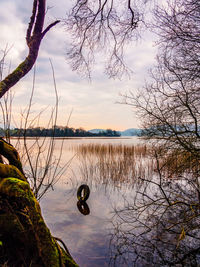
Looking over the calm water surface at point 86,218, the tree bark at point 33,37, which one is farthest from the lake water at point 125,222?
the tree bark at point 33,37

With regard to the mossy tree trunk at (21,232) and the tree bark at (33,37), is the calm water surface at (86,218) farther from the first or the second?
the mossy tree trunk at (21,232)

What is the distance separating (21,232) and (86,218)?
4062 millimetres

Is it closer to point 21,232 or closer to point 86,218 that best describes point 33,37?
point 21,232

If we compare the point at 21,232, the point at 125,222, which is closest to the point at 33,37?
the point at 21,232

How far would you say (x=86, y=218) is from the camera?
5.19m

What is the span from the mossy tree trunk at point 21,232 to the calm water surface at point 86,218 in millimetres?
1933

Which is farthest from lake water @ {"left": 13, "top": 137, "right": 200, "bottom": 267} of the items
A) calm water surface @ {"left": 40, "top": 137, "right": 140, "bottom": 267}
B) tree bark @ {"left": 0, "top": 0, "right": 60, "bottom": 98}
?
tree bark @ {"left": 0, "top": 0, "right": 60, "bottom": 98}

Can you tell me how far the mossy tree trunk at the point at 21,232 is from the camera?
4.76ft

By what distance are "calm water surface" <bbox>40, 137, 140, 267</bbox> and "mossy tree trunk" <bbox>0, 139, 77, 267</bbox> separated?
1.93 meters

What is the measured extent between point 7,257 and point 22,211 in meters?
0.37

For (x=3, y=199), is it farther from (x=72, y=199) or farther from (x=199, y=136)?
(x=72, y=199)

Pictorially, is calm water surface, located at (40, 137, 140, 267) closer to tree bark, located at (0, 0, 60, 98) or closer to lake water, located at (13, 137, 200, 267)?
lake water, located at (13, 137, 200, 267)

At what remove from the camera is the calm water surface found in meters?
3.59

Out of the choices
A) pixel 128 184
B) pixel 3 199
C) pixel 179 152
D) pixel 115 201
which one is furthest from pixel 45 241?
pixel 128 184
